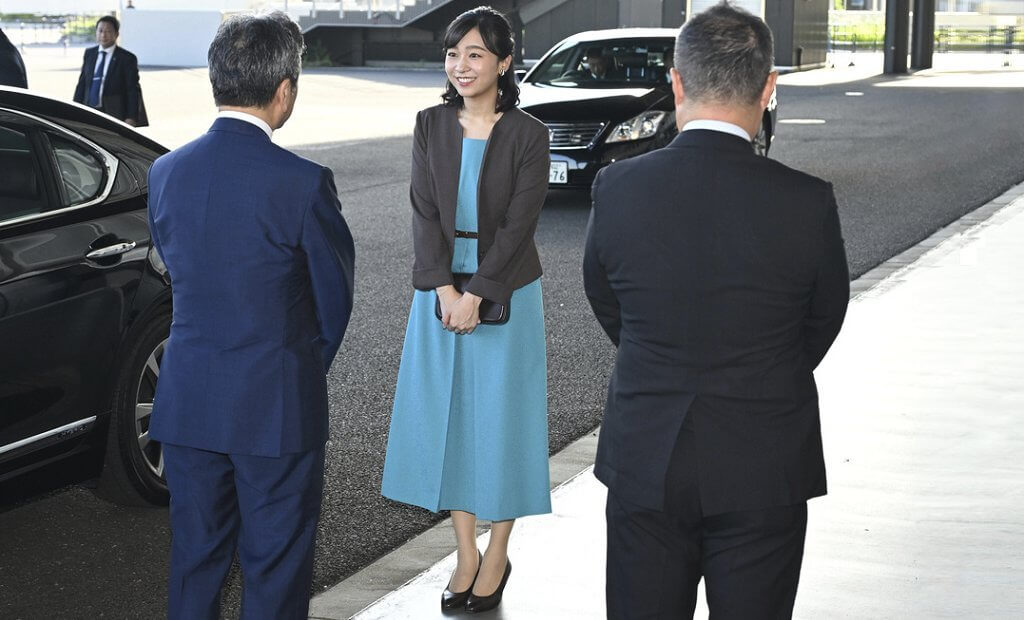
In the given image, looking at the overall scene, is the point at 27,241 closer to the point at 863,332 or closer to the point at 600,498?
the point at 600,498

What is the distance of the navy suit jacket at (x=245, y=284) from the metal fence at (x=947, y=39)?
187ft

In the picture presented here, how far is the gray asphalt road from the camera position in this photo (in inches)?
178

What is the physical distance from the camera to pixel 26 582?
448 centimetres

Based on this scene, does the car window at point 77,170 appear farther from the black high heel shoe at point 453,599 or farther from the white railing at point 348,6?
the white railing at point 348,6

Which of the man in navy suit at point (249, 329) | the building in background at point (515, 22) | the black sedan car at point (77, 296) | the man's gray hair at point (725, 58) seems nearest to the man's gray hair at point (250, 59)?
the man in navy suit at point (249, 329)

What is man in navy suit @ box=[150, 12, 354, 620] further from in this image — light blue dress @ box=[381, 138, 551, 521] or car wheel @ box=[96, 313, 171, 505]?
car wheel @ box=[96, 313, 171, 505]

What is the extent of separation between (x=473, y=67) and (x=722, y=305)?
1768mm

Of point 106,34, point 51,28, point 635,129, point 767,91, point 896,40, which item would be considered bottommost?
point 635,129

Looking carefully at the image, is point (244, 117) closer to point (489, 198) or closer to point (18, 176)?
point (489, 198)

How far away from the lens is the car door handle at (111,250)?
15.2ft

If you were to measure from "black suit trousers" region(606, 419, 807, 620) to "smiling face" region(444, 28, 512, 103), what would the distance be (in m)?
1.72

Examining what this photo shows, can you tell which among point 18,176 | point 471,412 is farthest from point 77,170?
point 471,412

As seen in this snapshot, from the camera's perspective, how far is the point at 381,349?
770 centimetres

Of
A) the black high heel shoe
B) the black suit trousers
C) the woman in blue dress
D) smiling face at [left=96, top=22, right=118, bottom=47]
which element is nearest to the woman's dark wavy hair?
the woman in blue dress
